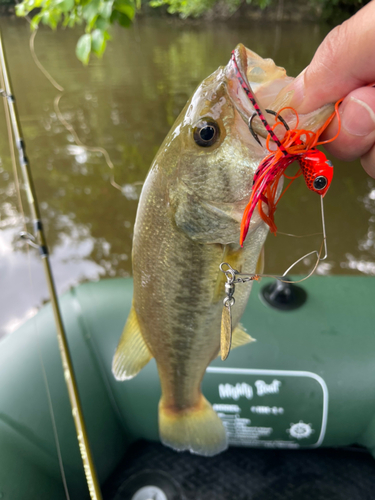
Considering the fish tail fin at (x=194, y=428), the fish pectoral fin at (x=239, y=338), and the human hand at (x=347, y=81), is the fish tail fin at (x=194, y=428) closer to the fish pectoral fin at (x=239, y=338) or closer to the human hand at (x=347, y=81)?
the fish pectoral fin at (x=239, y=338)

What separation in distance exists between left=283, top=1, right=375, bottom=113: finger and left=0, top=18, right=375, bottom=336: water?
3368mm

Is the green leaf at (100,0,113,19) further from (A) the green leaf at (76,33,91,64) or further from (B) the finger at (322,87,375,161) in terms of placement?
(B) the finger at (322,87,375,161)

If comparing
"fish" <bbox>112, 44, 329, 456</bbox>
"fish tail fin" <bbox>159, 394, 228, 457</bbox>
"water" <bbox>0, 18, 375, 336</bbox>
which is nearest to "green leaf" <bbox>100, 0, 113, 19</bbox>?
"fish" <bbox>112, 44, 329, 456</bbox>

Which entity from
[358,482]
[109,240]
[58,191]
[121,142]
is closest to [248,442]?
[358,482]

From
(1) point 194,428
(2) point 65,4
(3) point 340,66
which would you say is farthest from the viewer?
(2) point 65,4

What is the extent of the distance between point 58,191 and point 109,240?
154 centimetres

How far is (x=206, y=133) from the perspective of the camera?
86 centimetres

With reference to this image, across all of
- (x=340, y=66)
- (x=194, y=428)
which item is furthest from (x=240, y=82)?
(x=194, y=428)

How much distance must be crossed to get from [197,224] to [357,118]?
460mm

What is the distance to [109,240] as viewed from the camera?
4.43 meters

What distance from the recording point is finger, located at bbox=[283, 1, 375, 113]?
25.2 inches

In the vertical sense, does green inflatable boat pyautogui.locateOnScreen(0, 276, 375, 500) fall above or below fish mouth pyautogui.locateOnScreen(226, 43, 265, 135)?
below

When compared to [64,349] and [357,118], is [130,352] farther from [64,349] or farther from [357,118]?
[357,118]

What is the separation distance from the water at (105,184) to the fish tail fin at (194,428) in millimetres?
2599
